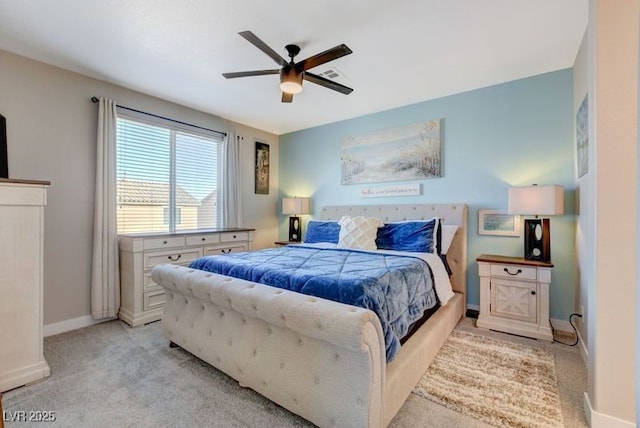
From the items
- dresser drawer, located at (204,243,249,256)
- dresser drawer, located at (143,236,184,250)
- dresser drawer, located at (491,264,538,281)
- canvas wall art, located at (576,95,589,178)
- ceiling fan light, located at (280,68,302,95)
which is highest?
ceiling fan light, located at (280,68,302,95)

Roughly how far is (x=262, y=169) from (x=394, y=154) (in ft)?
7.56

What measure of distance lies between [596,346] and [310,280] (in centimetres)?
161

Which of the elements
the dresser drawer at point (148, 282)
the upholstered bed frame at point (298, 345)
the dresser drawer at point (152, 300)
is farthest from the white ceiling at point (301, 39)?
the dresser drawer at point (152, 300)

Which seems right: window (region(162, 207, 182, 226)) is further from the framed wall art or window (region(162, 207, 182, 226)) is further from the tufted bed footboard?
the tufted bed footboard

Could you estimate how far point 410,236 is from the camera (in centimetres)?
308

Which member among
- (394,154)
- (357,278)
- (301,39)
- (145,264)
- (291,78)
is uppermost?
(301,39)

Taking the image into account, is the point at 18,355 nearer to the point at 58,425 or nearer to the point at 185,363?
the point at 58,425

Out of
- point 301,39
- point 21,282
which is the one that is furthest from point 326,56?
point 21,282

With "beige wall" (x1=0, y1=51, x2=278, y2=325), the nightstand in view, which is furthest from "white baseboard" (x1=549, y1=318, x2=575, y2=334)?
"beige wall" (x1=0, y1=51, x2=278, y2=325)

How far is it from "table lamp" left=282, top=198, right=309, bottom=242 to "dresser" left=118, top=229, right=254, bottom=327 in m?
1.60

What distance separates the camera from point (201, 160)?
13.7 ft

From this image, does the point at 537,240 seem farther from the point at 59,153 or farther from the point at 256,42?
the point at 59,153

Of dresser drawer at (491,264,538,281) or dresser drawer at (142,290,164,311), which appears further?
dresser drawer at (142,290,164,311)

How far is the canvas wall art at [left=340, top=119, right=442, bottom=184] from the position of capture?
361 cm
